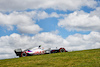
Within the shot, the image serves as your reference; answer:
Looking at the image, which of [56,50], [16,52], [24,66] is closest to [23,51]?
[16,52]

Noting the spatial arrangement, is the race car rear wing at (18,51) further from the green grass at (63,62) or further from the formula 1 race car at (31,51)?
the green grass at (63,62)

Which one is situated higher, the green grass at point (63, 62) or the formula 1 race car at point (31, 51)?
the formula 1 race car at point (31, 51)

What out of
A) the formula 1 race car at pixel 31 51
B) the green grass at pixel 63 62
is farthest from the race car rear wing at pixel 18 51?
the green grass at pixel 63 62

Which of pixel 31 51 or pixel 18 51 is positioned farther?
pixel 31 51

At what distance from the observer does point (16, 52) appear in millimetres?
23344

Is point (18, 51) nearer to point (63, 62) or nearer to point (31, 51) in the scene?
point (31, 51)

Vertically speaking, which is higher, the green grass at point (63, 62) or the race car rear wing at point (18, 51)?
the race car rear wing at point (18, 51)

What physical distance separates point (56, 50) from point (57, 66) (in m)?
13.2

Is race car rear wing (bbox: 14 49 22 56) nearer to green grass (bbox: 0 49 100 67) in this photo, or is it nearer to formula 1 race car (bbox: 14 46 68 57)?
formula 1 race car (bbox: 14 46 68 57)

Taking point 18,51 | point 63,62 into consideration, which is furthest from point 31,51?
point 63,62

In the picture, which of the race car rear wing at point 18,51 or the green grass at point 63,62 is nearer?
the green grass at point 63,62

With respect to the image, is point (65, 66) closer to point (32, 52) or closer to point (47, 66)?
point (47, 66)

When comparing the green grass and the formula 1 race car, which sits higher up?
the formula 1 race car

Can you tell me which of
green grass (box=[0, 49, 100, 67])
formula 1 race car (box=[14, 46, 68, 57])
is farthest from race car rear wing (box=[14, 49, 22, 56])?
green grass (box=[0, 49, 100, 67])
